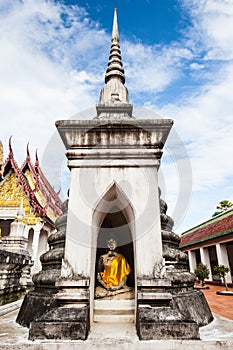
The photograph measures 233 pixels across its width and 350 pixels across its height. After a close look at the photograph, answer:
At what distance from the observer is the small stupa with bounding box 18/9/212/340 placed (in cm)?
326

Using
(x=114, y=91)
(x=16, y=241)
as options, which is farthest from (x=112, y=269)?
(x=16, y=241)

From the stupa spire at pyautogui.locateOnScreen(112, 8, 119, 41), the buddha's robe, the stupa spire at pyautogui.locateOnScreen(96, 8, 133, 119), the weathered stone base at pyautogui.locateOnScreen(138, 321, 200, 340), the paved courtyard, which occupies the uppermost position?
the stupa spire at pyautogui.locateOnScreen(112, 8, 119, 41)

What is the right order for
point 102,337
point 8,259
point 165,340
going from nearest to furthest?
point 165,340
point 102,337
point 8,259

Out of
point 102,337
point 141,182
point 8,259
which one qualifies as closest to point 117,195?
point 141,182

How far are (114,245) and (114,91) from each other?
4.34 metres

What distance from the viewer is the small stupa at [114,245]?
3.26 m

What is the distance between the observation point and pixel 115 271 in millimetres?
4086

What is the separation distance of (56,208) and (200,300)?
2326 centimetres

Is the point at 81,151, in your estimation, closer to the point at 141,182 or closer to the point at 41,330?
the point at 141,182

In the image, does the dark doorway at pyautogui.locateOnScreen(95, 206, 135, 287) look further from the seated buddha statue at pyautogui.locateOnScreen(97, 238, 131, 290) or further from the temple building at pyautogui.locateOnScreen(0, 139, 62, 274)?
the temple building at pyautogui.locateOnScreen(0, 139, 62, 274)

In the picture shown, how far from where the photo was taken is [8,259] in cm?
709

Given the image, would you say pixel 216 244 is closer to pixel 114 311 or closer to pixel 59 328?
pixel 114 311

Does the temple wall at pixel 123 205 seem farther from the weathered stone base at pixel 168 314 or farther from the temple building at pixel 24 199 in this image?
the temple building at pixel 24 199

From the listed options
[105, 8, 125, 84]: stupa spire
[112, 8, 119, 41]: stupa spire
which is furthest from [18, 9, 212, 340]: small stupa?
[112, 8, 119, 41]: stupa spire
